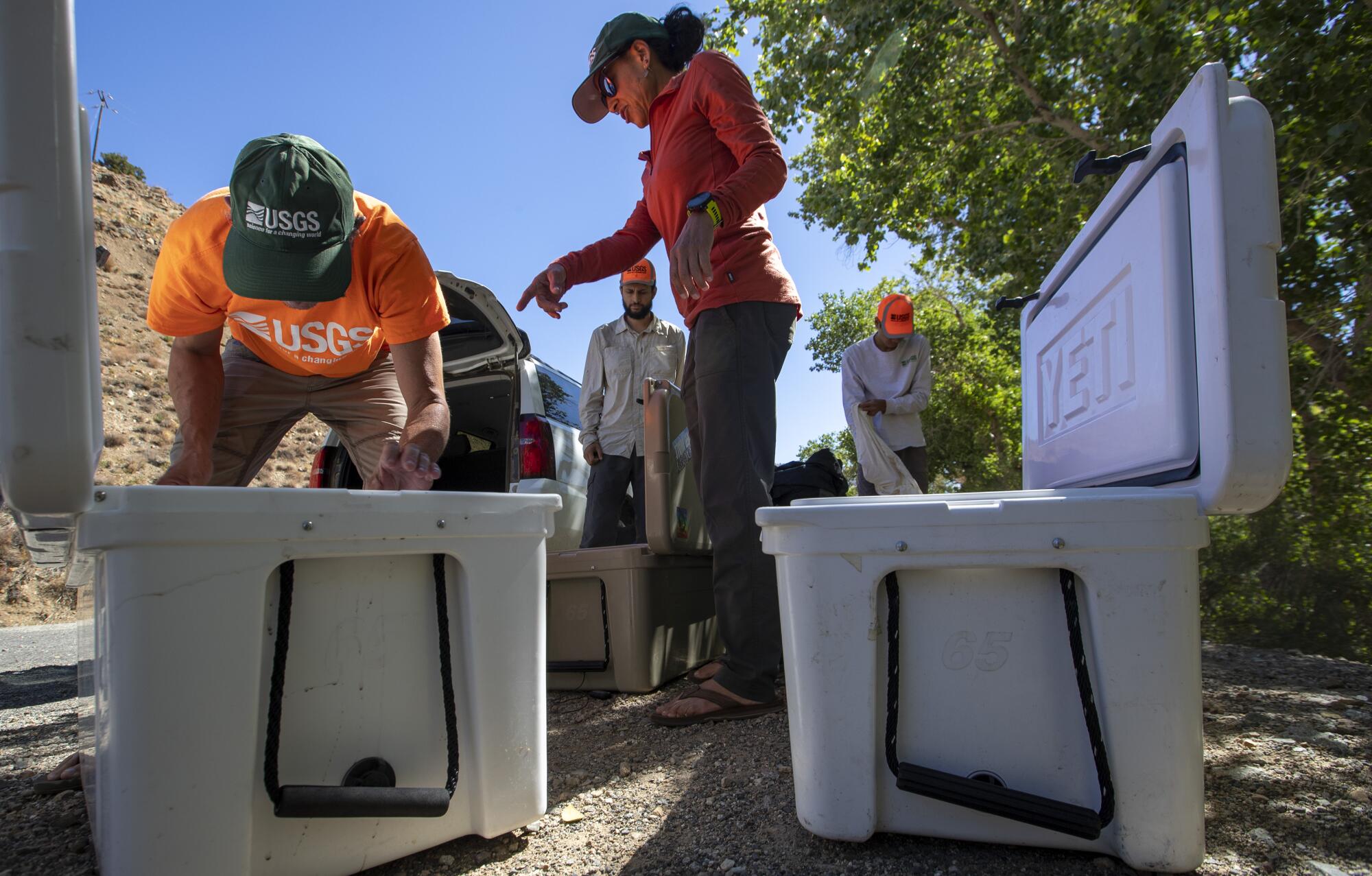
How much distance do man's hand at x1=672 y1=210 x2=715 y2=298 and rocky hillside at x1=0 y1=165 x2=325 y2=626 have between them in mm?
10426

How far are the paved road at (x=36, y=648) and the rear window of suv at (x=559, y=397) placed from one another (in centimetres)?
300

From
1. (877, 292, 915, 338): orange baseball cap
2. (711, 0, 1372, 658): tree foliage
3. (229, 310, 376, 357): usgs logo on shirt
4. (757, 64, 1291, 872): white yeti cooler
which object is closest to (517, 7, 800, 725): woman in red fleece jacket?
(229, 310, 376, 357): usgs logo on shirt

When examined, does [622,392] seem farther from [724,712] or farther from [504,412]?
[724,712]

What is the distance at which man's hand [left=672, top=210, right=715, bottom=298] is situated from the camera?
1.94 m

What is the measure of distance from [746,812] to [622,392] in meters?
2.88

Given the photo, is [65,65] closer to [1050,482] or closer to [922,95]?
[1050,482]

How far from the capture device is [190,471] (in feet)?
6.41

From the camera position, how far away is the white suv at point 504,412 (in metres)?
4.09

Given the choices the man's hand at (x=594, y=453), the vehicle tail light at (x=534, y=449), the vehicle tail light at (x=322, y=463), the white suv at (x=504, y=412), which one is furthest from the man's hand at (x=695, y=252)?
the vehicle tail light at (x=322, y=463)

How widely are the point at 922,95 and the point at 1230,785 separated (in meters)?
6.87

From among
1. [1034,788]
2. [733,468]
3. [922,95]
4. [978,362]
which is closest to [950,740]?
[1034,788]

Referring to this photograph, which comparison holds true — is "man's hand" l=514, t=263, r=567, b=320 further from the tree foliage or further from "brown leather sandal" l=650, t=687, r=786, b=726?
the tree foliage

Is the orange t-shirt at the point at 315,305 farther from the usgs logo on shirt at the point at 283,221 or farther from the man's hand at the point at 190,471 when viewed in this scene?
the man's hand at the point at 190,471

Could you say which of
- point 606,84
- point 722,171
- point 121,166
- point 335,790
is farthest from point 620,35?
point 121,166
